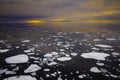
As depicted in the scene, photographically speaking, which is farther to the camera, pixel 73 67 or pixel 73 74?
pixel 73 67

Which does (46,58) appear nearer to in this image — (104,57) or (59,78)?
(59,78)

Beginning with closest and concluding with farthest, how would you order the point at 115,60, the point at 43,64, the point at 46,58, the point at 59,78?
the point at 59,78 < the point at 43,64 < the point at 115,60 < the point at 46,58

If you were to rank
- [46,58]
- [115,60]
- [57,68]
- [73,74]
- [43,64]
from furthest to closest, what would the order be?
[46,58], [115,60], [43,64], [57,68], [73,74]

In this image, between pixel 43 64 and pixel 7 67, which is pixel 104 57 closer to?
pixel 43 64

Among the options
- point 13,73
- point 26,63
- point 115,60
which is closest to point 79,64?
point 115,60

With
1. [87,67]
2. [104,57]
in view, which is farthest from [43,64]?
[104,57]

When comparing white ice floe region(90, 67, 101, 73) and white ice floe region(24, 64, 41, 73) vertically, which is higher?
white ice floe region(24, 64, 41, 73)

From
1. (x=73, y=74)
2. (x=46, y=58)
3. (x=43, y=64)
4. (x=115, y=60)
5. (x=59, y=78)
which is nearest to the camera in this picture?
(x=59, y=78)

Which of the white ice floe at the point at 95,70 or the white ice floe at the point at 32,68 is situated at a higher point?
the white ice floe at the point at 32,68

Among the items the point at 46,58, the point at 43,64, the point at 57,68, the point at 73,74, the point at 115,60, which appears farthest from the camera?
the point at 46,58
